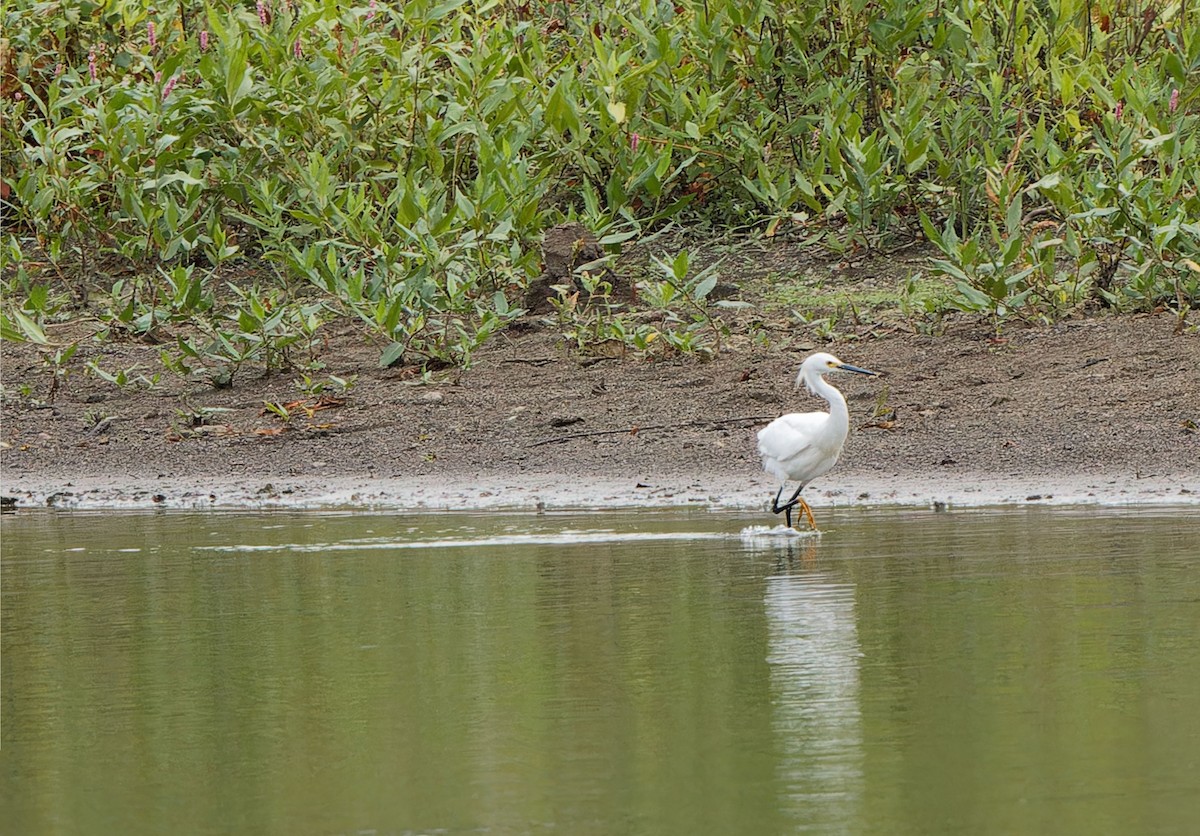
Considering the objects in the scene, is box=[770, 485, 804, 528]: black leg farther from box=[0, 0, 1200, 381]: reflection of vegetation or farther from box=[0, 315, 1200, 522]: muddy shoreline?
box=[0, 0, 1200, 381]: reflection of vegetation

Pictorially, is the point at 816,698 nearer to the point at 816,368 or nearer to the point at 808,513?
the point at 808,513

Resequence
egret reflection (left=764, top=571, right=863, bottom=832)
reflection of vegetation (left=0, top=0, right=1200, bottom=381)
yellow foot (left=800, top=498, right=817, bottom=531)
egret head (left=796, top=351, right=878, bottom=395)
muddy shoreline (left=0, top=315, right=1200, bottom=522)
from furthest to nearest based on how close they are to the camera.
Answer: reflection of vegetation (left=0, top=0, right=1200, bottom=381) < muddy shoreline (left=0, top=315, right=1200, bottom=522) < egret head (left=796, top=351, right=878, bottom=395) < yellow foot (left=800, top=498, right=817, bottom=531) < egret reflection (left=764, top=571, right=863, bottom=832)

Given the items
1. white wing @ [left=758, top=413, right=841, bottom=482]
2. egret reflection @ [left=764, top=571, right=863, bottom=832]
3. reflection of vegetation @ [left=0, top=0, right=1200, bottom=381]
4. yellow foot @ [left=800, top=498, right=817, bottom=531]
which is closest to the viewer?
egret reflection @ [left=764, top=571, right=863, bottom=832]

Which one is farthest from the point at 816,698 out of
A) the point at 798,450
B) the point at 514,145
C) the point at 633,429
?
the point at 514,145

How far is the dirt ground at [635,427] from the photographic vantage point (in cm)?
893

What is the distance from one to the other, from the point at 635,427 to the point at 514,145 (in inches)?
115

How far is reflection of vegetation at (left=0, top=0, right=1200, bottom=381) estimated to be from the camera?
1138cm

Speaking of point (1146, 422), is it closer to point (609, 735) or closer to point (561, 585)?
point (561, 585)

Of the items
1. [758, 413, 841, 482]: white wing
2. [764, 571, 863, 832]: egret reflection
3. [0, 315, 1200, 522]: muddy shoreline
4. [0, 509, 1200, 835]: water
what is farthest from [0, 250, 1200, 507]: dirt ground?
[764, 571, 863, 832]: egret reflection

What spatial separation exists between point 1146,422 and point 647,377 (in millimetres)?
2762

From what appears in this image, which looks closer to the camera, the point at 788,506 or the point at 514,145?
the point at 788,506

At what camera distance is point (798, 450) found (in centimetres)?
805

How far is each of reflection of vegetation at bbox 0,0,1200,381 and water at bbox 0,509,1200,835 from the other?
4162mm

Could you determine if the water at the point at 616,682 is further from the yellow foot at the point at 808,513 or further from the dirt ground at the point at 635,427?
the dirt ground at the point at 635,427
